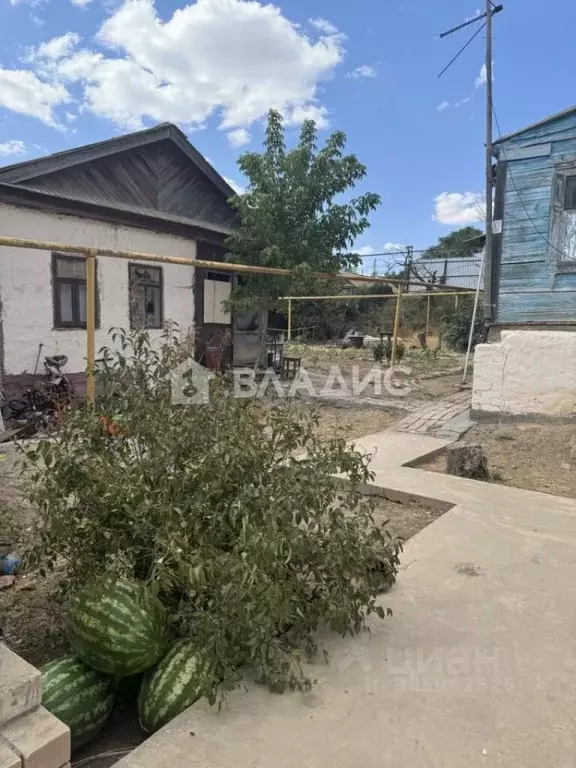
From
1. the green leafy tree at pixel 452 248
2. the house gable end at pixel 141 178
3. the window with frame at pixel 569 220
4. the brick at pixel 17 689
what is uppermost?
the green leafy tree at pixel 452 248

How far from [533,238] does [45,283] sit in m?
7.18

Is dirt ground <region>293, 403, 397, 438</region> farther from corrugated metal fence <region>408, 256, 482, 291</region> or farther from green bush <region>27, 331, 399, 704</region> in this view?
corrugated metal fence <region>408, 256, 482, 291</region>

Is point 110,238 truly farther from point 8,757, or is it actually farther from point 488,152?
point 8,757

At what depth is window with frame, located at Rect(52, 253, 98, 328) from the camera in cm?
798

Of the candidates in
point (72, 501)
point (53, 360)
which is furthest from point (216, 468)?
point (53, 360)

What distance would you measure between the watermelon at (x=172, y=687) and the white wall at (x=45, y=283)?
674 cm

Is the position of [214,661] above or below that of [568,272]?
below

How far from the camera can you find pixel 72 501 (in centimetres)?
218

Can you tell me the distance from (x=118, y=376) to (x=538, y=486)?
426cm

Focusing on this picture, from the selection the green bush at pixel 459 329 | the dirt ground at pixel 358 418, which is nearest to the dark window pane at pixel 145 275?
the dirt ground at pixel 358 418

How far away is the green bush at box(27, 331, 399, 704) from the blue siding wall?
603 cm

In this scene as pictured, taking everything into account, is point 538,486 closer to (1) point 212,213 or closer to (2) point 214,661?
(2) point 214,661

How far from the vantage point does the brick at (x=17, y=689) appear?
147cm

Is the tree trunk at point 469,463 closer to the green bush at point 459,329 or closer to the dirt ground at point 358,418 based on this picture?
the dirt ground at point 358,418
